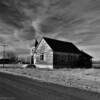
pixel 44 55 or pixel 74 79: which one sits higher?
pixel 44 55

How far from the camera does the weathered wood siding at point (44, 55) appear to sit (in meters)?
30.4

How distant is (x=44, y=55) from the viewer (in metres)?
32.1

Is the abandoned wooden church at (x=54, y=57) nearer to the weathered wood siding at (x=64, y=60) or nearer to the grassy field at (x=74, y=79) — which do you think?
the weathered wood siding at (x=64, y=60)

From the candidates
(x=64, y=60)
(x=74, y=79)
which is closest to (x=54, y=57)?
(x=64, y=60)

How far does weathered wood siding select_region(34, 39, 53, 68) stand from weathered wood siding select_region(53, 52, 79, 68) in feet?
4.10

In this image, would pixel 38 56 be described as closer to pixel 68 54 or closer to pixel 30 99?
pixel 68 54

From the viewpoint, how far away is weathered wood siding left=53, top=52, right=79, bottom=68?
30.2 m

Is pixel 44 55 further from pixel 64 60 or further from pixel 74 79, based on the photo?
pixel 74 79

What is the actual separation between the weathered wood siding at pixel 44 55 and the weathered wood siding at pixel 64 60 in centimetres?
125

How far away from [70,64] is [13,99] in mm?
27980

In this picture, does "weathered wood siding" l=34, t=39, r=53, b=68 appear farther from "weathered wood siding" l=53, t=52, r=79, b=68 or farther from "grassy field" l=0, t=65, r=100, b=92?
"grassy field" l=0, t=65, r=100, b=92

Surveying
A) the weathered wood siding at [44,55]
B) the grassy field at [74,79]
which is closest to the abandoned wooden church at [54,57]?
the weathered wood siding at [44,55]

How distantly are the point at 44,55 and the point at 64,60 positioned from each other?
5343mm

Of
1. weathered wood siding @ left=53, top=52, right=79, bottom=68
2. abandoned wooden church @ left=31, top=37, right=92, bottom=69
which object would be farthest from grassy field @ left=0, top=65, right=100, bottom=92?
weathered wood siding @ left=53, top=52, right=79, bottom=68
